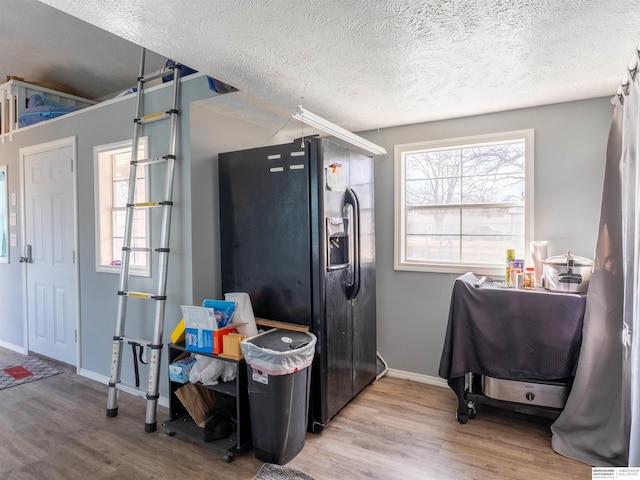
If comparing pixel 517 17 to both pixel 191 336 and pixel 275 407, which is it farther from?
pixel 191 336

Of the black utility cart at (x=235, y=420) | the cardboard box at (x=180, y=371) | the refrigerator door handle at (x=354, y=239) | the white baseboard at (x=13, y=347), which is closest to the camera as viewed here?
the black utility cart at (x=235, y=420)

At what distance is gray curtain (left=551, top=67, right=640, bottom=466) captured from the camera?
1908 millimetres

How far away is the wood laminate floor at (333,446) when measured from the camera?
2064mm

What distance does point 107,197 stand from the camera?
10.7ft

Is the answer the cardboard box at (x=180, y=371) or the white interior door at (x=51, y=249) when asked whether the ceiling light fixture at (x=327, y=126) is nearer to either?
the cardboard box at (x=180, y=371)

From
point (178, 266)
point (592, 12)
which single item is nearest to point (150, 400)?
point (178, 266)

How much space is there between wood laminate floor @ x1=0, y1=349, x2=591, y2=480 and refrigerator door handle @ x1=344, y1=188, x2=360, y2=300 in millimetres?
918

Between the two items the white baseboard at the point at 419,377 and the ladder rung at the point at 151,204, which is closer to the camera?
the ladder rung at the point at 151,204

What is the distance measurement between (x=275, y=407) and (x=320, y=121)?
173 cm

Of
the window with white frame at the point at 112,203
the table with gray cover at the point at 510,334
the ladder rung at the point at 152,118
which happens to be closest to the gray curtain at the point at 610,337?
the table with gray cover at the point at 510,334

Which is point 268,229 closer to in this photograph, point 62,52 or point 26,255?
point 62,52

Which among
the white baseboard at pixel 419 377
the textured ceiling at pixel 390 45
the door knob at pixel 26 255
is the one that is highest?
the textured ceiling at pixel 390 45

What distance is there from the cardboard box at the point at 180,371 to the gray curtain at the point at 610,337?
2.35m

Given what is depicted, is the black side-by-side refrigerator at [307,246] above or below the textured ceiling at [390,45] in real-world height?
below
